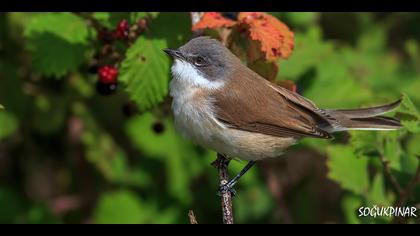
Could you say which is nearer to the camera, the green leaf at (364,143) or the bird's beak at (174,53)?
the bird's beak at (174,53)

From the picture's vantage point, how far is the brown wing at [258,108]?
13.4ft

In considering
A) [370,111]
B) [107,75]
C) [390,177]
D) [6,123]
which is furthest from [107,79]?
[390,177]

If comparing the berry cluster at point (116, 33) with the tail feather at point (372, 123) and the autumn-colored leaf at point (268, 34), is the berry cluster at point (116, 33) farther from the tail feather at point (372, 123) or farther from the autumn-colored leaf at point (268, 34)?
the tail feather at point (372, 123)

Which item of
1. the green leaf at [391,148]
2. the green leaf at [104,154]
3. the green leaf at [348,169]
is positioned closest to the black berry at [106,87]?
the green leaf at [104,154]

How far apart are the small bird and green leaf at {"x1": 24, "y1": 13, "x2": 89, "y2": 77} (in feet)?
2.15

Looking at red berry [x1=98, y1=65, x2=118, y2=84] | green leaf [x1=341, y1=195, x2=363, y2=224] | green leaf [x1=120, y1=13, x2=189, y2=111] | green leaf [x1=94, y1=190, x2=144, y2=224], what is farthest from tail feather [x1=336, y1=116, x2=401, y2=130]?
green leaf [x1=94, y1=190, x2=144, y2=224]

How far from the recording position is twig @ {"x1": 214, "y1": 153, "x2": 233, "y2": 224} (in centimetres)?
346

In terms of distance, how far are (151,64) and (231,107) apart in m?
0.55

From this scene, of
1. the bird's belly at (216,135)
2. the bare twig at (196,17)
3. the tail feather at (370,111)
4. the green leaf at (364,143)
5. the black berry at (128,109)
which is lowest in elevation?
the bird's belly at (216,135)

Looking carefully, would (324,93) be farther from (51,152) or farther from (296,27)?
(51,152)

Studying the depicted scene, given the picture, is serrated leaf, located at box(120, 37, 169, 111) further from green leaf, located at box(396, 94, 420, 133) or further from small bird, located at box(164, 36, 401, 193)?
green leaf, located at box(396, 94, 420, 133)

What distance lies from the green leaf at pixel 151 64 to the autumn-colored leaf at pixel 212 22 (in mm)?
269

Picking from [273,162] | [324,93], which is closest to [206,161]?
[273,162]

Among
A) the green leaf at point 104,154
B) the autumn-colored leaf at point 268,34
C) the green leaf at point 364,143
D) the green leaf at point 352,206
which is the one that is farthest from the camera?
the green leaf at point 104,154
